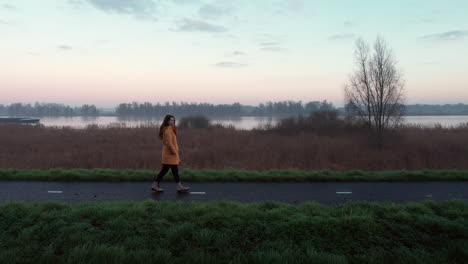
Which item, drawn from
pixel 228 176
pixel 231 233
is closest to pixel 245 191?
pixel 228 176

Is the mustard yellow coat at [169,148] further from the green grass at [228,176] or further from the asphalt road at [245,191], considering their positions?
the green grass at [228,176]

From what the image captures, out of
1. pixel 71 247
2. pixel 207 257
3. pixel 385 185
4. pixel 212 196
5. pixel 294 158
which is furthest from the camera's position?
pixel 294 158

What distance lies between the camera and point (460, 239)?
3.89 metres

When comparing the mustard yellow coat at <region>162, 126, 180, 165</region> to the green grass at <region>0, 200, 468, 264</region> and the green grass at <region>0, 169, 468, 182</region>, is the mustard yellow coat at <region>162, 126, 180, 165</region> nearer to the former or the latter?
the green grass at <region>0, 169, 468, 182</region>

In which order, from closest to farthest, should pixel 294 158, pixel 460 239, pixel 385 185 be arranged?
pixel 460 239
pixel 385 185
pixel 294 158

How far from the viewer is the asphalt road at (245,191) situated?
5996 millimetres

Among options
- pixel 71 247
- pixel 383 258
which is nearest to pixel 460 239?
pixel 383 258

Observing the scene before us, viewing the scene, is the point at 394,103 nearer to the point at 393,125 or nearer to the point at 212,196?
the point at 393,125

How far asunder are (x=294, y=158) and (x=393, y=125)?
11.3 metres

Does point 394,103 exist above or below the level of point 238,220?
above

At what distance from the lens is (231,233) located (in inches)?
157

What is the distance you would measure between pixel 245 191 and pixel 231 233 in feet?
8.64

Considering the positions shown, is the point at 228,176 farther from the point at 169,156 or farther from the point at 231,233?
the point at 231,233

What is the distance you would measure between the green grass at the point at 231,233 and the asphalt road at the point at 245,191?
1018mm
